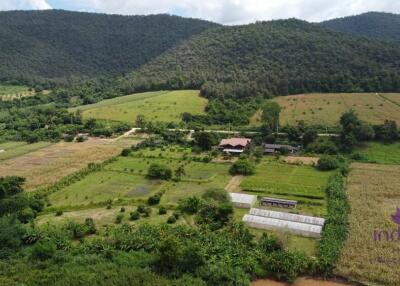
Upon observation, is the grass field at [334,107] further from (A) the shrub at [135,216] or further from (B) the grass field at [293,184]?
(A) the shrub at [135,216]

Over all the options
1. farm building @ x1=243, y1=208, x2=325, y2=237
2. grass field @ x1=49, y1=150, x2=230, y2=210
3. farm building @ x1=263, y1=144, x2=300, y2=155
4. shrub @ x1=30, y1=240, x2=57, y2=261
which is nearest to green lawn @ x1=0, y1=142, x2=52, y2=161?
grass field @ x1=49, y1=150, x2=230, y2=210

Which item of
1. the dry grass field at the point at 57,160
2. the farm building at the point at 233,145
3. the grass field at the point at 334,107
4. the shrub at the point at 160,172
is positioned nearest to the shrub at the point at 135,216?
the shrub at the point at 160,172

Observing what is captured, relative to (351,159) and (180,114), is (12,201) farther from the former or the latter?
(180,114)

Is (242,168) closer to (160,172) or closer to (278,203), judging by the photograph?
(160,172)

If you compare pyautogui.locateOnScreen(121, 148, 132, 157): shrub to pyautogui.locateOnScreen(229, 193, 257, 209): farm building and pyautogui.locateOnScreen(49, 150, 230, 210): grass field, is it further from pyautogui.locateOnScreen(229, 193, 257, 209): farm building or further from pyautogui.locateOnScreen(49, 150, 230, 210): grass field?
pyautogui.locateOnScreen(229, 193, 257, 209): farm building

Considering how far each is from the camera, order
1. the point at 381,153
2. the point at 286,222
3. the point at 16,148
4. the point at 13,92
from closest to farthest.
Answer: the point at 286,222, the point at 381,153, the point at 16,148, the point at 13,92

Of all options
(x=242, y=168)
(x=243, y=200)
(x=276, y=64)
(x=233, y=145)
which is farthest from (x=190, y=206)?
(x=276, y=64)
